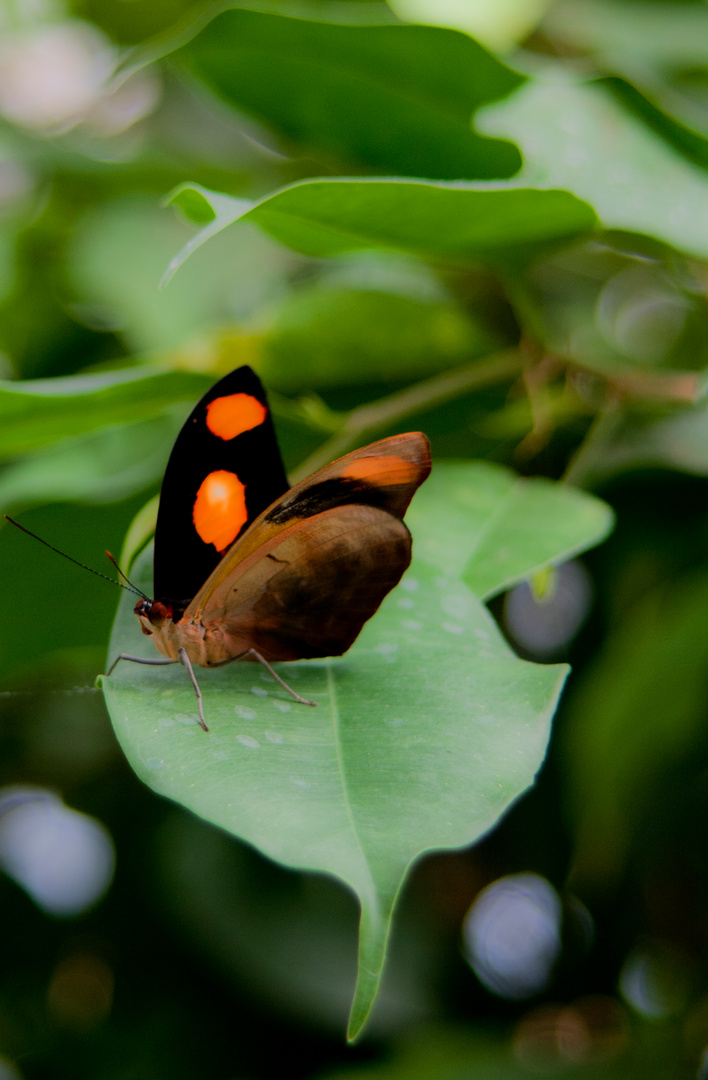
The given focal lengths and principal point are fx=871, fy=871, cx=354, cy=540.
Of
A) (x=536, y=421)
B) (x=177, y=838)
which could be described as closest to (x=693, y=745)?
(x=536, y=421)

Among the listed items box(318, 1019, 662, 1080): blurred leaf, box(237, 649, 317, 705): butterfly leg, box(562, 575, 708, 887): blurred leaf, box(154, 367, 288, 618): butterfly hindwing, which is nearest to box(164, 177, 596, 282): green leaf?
box(154, 367, 288, 618): butterfly hindwing

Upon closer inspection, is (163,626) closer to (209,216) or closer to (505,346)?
(209,216)

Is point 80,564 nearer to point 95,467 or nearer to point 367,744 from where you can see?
point 95,467

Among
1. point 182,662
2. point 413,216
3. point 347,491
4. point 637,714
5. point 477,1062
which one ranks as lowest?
point 477,1062

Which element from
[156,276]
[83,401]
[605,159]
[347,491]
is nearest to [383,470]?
[347,491]

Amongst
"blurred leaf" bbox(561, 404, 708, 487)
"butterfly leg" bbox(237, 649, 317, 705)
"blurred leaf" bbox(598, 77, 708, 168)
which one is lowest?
"butterfly leg" bbox(237, 649, 317, 705)

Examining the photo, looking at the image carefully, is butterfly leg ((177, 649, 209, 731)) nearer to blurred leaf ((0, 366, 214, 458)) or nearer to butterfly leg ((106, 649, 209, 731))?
butterfly leg ((106, 649, 209, 731))
